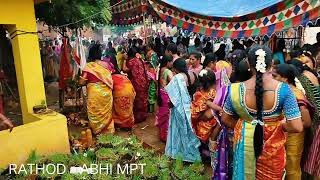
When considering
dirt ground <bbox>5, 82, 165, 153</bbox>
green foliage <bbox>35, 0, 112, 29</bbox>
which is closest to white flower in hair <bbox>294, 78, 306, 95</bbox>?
dirt ground <bbox>5, 82, 165, 153</bbox>

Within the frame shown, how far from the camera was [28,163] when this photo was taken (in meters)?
4.47

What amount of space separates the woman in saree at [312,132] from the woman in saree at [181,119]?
1.57m

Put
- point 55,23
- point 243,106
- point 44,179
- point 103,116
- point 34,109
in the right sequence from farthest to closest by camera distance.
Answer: point 55,23 < point 103,116 < point 34,109 < point 44,179 < point 243,106

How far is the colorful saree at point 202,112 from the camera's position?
166 inches

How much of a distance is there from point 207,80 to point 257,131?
4.57ft

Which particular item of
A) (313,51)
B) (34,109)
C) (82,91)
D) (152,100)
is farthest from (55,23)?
(313,51)

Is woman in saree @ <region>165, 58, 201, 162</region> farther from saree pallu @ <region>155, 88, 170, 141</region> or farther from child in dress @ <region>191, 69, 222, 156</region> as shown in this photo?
saree pallu @ <region>155, 88, 170, 141</region>

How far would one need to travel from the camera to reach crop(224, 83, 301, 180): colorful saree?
2740mm

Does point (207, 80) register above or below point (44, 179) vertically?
above

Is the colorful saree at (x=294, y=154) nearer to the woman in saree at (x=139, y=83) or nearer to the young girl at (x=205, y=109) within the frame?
the young girl at (x=205, y=109)

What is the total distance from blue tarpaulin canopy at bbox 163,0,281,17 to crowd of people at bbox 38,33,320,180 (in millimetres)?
691

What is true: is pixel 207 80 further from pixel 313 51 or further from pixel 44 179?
pixel 313 51

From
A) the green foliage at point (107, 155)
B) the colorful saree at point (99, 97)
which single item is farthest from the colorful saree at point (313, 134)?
the colorful saree at point (99, 97)

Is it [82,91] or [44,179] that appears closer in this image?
[44,179]
